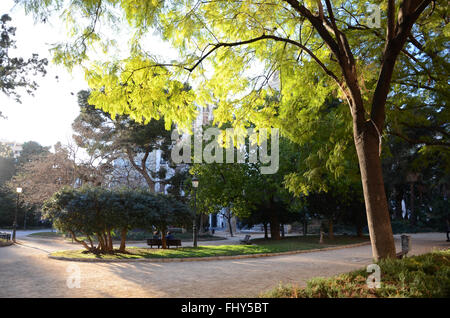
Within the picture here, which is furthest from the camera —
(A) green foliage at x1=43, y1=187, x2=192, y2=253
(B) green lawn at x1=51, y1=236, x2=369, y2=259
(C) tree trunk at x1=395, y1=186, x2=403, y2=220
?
(C) tree trunk at x1=395, y1=186, x2=403, y2=220

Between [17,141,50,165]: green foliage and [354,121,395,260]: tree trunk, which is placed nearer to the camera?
[354,121,395,260]: tree trunk

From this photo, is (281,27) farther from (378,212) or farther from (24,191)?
(24,191)

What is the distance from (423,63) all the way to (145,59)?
300 inches

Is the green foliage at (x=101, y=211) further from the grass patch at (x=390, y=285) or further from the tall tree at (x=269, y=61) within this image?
the grass patch at (x=390, y=285)

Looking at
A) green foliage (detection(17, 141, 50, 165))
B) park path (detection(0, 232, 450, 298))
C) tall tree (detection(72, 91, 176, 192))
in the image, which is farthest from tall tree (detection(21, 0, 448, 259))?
green foliage (detection(17, 141, 50, 165))

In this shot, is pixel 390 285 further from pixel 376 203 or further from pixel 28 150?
pixel 28 150

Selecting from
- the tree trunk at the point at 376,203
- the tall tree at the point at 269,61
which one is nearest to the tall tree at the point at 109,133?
the tall tree at the point at 269,61

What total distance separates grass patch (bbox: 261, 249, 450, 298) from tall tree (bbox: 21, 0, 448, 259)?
781 millimetres

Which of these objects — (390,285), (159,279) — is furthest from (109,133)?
(390,285)

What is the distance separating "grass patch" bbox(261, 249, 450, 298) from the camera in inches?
172

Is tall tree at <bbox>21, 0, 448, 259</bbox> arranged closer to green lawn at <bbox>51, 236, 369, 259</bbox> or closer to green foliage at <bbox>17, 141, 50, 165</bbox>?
green lawn at <bbox>51, 236, 369, 259</bbox>

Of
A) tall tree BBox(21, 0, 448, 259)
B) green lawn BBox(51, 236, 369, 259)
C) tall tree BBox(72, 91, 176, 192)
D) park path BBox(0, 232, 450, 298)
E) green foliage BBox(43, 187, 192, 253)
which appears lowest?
green lawn BBox(51, 236, 369, 259)

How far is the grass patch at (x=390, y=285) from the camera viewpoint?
436 centimetres

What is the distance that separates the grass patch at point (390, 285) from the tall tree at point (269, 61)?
78 cm
